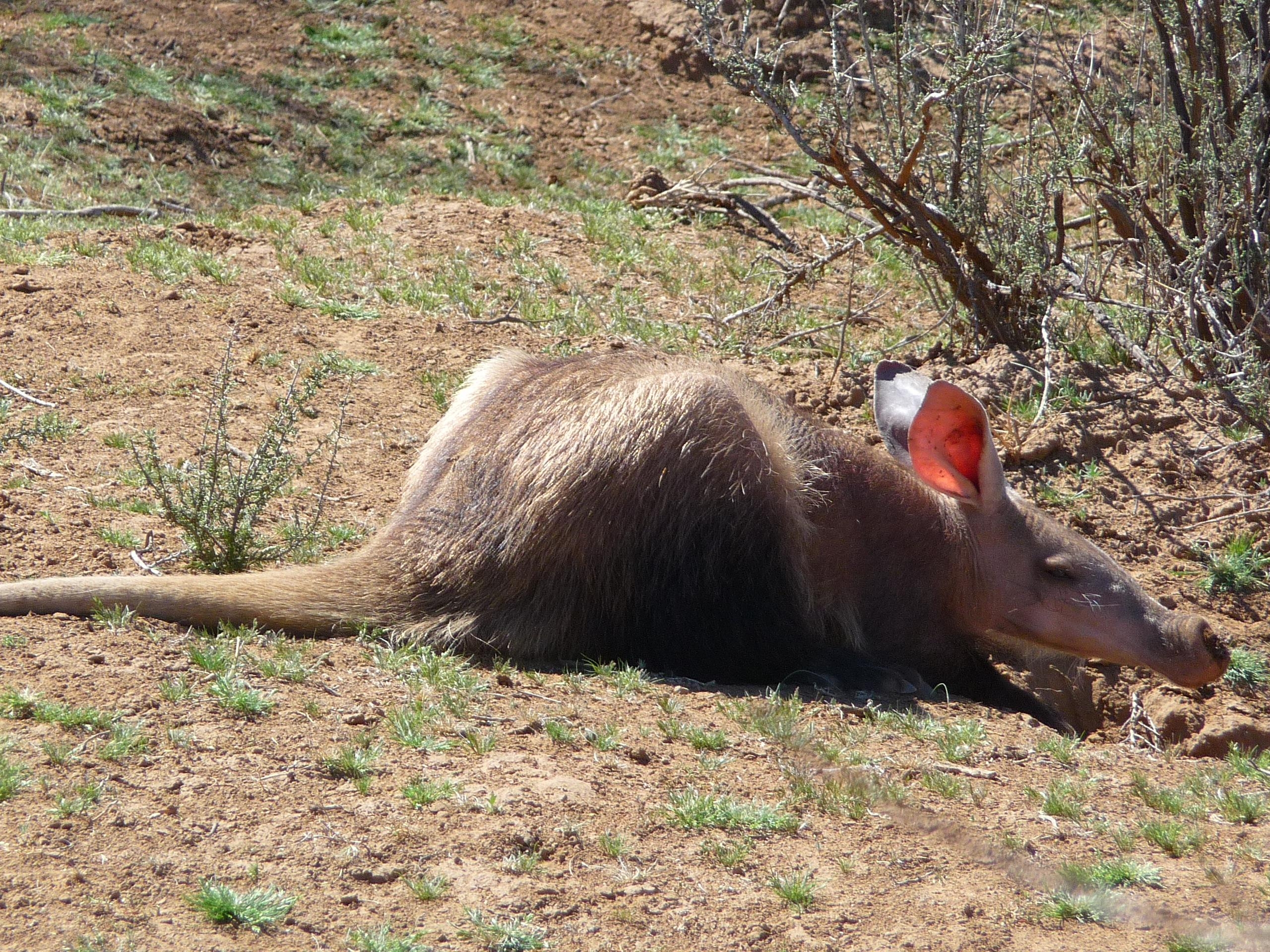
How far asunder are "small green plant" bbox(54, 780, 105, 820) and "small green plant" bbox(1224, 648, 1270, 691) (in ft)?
13.1

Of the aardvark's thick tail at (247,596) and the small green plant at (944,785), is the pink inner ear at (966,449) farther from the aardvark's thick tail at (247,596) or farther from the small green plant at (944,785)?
the aardvark's thick tail at (247,596)

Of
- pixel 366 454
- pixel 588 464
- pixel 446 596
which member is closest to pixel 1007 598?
pixel 588 464

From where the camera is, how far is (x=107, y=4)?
35.2 feet

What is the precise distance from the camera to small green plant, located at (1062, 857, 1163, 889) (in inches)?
120

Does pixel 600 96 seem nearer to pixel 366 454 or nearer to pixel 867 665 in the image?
pixel 366 454

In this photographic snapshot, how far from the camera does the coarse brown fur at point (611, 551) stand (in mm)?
4164

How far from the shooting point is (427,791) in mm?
A: 3154

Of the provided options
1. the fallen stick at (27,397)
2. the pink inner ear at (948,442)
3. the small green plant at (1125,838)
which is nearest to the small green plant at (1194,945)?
the small green plant at (1125,838)

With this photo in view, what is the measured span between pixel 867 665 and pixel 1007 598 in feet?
2.27

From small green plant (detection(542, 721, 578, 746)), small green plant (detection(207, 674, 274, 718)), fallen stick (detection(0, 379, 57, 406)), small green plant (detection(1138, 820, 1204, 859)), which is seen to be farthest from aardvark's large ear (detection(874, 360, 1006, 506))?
fallen stick (detection(0, 379, 57, 406))

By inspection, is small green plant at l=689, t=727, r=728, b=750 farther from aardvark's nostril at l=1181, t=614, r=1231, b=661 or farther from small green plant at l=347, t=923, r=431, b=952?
aardvark's nostril at l=1181, t=614, r=1231, b=661

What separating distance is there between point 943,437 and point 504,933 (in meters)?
2.59

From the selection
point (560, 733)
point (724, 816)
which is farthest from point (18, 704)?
point (724, 816)

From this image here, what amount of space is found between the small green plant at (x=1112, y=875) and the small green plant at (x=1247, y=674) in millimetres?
2027
